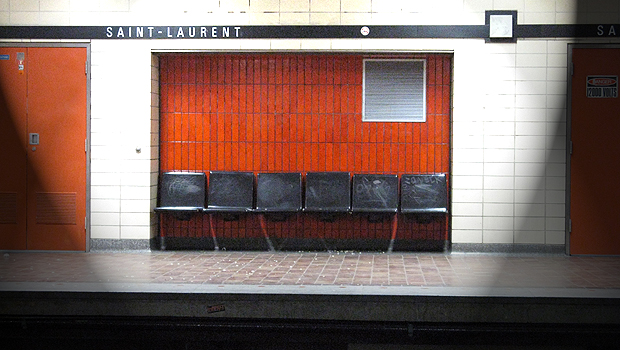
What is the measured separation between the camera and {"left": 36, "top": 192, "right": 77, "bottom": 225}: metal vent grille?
989 cm

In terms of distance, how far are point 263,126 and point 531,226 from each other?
12.5ft

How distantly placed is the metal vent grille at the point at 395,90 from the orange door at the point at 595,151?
1963 millimetres

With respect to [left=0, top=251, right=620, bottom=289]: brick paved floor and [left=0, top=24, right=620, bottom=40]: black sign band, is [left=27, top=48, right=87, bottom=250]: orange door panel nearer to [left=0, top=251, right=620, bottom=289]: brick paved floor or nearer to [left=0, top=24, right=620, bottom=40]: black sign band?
[left=0, top=24, right=620, bottom=40]: black sign band

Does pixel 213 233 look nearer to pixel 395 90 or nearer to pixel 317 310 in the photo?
pixel 395 90

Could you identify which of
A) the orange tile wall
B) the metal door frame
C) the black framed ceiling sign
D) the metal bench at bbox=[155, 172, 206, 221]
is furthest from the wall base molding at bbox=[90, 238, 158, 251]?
the metal door frame

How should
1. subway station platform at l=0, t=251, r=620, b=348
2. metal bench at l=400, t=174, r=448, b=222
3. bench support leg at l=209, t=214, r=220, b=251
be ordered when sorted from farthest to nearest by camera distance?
bench support leg at l=209, t=214, r=220, b=251 < metal bench at l=400, t=174, r=448, b=222 < subway station platform at l=0, t=251, r=620, b=348

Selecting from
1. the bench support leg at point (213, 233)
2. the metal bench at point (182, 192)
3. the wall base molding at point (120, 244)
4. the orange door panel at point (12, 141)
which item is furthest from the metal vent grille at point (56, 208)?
the bench support leg at point (213, 233)

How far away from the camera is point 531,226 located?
9625 millimetres

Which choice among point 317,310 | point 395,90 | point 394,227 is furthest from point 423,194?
point 317,310

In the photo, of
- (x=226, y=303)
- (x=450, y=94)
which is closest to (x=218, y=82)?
(x=450, y=94)

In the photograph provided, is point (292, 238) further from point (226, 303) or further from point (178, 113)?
point (226, 303)

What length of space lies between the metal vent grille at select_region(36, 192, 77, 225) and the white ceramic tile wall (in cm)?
75

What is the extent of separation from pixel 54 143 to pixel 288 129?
10.3 feet

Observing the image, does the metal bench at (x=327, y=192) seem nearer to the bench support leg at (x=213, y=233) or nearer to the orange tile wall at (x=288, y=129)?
the orange tile wall at (x=288, y=129)
